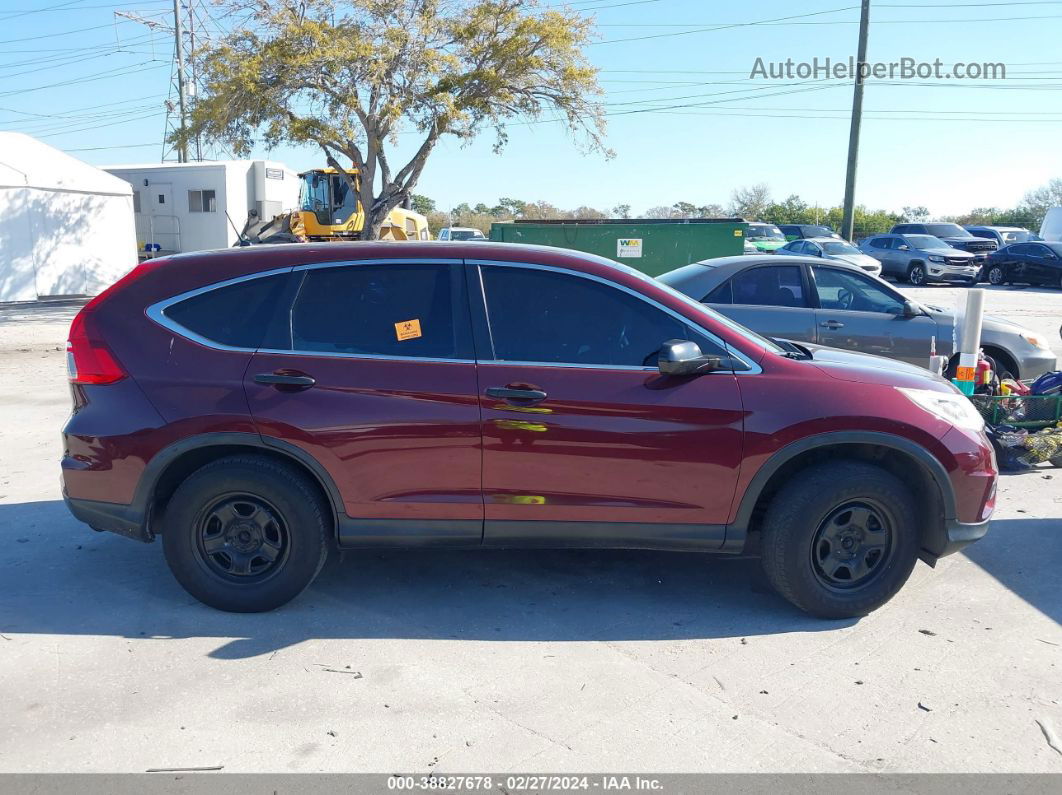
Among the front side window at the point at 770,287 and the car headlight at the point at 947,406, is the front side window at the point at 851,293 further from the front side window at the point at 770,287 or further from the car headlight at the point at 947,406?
the car headlight at the point at 947,406

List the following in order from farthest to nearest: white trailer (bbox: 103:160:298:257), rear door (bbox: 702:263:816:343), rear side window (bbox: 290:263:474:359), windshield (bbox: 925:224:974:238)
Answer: windshield (bbox: 925:224:974:238)
white trailer (bbox: 103:160:298:257)
rear door (bbox: 702:263:816:343)
rear side window (bbox: 290:263:474:359)

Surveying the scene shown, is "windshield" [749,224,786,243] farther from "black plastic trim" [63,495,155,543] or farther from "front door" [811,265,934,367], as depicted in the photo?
"black plastic trim" [63,495,155,543]

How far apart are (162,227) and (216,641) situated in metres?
32.0

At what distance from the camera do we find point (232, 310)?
441 centimetres

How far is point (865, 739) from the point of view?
3.40m

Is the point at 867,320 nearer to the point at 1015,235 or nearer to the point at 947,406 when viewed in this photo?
the point at 947,406

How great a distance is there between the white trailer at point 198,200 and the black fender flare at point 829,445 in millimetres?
29540

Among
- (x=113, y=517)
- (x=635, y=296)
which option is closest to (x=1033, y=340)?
(x=635, y=296)

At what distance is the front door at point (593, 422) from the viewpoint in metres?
4.21

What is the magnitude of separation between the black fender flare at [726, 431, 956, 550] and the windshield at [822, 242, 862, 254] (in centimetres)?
2487

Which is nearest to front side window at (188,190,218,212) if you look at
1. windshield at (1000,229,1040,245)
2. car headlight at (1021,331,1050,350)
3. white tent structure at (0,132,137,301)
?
white tent structure at (0,132,137,301)

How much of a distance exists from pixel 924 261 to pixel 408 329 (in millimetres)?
29123

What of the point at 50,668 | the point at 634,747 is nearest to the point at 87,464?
the point at 50,668

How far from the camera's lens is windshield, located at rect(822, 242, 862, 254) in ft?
92.0
